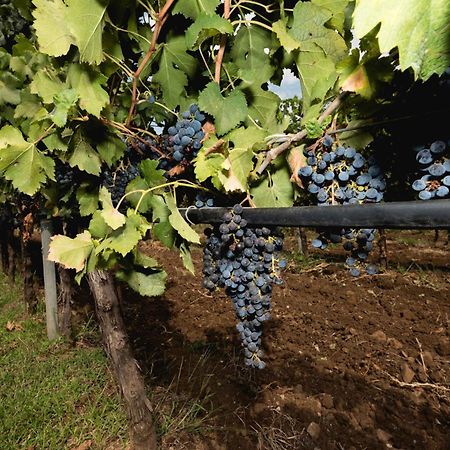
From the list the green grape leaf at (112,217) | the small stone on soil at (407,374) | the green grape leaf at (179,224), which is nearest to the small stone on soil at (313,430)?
the small stone on soil at (407,374)

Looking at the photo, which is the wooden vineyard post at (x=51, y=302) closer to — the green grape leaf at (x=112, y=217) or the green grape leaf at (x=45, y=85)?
the green grape leaf at (x=45, y=85)

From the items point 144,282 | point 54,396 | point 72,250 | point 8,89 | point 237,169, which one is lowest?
point 54,396

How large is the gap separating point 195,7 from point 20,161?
1.00 m

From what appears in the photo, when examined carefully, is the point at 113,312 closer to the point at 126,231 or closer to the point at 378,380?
the point at 126,231

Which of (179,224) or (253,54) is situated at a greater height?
(253,54)

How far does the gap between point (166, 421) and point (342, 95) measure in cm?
315

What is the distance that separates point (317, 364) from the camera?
435 centimetres

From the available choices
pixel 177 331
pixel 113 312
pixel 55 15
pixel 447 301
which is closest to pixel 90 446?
pixel 113 312

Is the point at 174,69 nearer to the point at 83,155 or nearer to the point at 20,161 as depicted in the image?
the point at 83,155

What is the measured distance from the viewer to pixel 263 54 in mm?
1499

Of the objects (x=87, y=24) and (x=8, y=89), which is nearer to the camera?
(x=87, y=24)

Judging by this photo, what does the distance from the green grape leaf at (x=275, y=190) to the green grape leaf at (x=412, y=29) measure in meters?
0.67

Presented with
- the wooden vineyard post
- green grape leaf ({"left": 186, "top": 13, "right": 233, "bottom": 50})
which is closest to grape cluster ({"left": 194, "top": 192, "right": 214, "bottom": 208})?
green grape leaf ({"left": 186, "top": 13, "right": 233, "bottom": 50})

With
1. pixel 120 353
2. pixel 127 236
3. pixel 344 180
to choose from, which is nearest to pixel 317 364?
pixel 120 353
